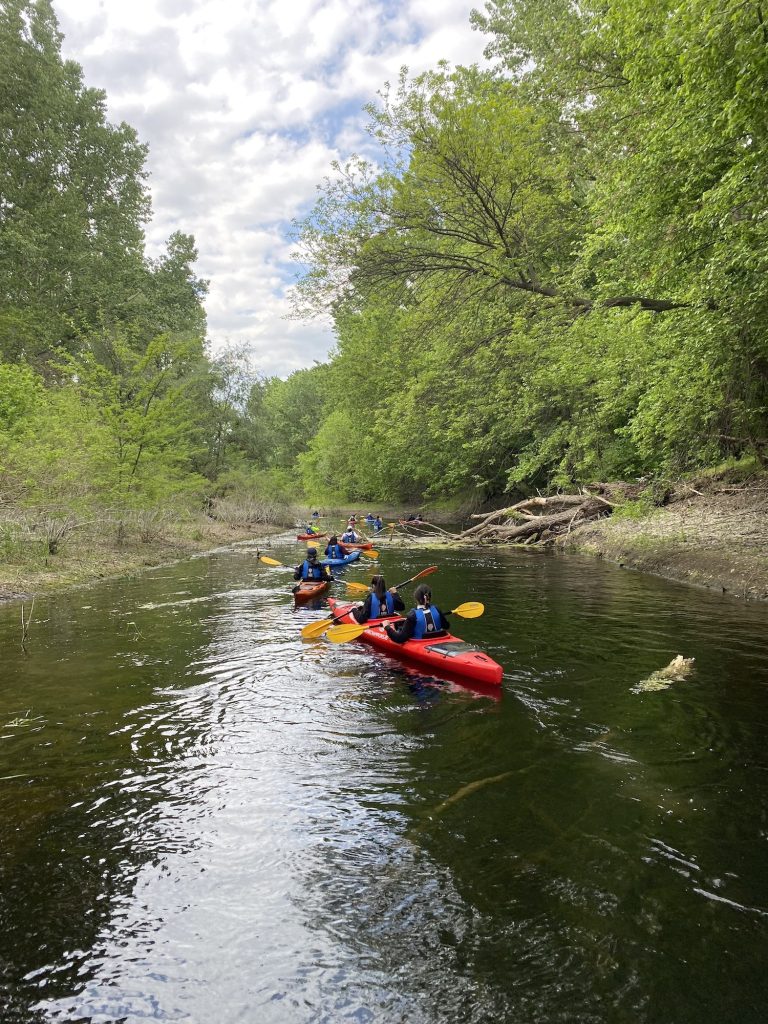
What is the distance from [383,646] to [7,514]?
10138 millimetres

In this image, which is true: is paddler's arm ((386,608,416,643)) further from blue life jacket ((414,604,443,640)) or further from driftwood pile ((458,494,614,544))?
driftwood pile ((458,494,614,544))

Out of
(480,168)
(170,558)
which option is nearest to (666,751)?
(480,168)

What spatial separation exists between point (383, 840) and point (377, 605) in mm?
5156

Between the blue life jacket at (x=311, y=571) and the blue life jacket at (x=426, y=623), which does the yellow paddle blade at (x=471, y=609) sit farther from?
the blue life jacket at (x=311, y=571)

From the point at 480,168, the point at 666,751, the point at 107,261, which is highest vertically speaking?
the point at 107,261

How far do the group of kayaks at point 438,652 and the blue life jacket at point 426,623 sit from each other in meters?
0.09

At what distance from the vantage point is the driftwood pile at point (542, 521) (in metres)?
19.5

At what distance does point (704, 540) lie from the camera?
496 inches

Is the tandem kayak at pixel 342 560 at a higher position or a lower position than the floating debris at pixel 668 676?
higher

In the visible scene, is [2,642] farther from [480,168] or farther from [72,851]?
[480,168]

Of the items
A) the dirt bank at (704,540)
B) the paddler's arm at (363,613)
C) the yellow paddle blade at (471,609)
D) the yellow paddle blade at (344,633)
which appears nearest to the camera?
the yellow paddle blade at (344,633)

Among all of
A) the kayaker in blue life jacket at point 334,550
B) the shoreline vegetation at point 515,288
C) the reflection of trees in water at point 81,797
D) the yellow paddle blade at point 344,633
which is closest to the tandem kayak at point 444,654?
the yellow paddle blade at point 344,633

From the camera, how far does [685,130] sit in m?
6.90

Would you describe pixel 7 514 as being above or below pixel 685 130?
below
